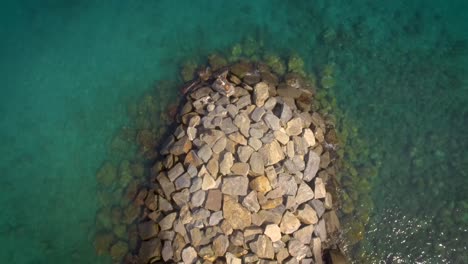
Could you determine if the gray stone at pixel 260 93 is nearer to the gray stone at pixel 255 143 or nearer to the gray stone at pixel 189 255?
the gray stone at pixel 255 143

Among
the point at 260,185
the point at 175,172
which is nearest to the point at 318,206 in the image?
the point at 260,185

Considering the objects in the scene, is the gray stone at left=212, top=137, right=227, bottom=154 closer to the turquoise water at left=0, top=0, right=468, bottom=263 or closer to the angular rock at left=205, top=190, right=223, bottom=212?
the angular rock at left=205, top=190, right=223, bottom=212

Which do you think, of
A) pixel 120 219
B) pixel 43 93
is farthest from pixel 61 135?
pixel 120 219

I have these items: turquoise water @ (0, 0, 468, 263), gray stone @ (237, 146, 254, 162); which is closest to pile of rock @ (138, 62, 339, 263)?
gray stone @ (237, 146, 254, 162)

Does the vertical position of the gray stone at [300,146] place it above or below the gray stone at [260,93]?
below

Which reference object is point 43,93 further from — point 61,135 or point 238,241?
point 238,241

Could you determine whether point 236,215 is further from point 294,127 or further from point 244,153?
point 294,127

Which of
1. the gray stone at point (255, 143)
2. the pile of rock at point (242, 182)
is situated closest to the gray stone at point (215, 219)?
the pile of rock at point (242, 182)
